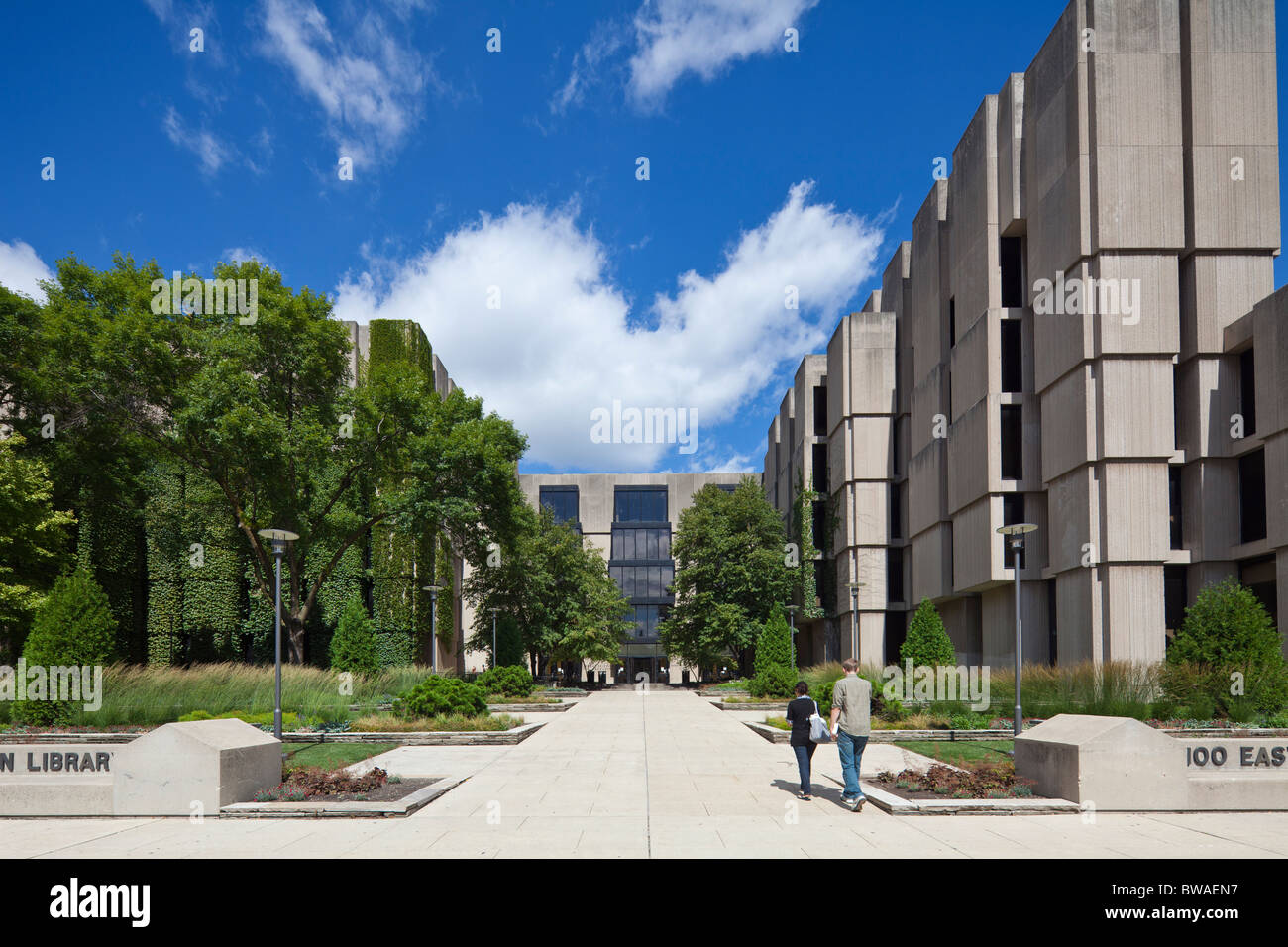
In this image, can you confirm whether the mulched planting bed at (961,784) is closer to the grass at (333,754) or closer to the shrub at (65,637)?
the grass at (333,754)

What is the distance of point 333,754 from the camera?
17.3m

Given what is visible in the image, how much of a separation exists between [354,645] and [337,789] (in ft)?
80.8

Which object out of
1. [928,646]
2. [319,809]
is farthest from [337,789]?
[928,646]

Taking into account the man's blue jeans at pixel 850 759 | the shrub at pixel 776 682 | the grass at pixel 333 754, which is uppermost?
the man's blue jeans at pixel 850 759

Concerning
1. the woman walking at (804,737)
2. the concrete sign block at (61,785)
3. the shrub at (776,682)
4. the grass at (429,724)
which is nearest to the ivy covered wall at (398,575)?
the shrub at (776,682)

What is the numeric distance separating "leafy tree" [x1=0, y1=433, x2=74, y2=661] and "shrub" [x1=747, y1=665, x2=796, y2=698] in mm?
23711

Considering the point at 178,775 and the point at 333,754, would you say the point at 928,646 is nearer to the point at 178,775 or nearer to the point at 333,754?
Answer: the point at 333,754

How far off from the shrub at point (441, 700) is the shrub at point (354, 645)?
1264 cm

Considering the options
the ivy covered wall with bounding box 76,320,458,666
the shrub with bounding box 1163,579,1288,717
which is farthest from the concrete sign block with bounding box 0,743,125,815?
the ivy covered wall with bounding box 76,320,458,666

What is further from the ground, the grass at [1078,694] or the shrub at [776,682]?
the grass at [1078,694]

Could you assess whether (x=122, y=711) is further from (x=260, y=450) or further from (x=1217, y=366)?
(x=1217, y=366)

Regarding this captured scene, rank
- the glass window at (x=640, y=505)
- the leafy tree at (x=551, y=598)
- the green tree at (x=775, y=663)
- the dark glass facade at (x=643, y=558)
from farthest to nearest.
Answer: the glass window at (x=640, y=505) < the dark glass facade at (x=643, y=558) < the leafy tree at (x=551, y=598) < the green tree at (x=775, y=663)

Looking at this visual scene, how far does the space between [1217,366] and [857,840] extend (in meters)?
25.5

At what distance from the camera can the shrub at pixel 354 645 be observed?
34.8m
